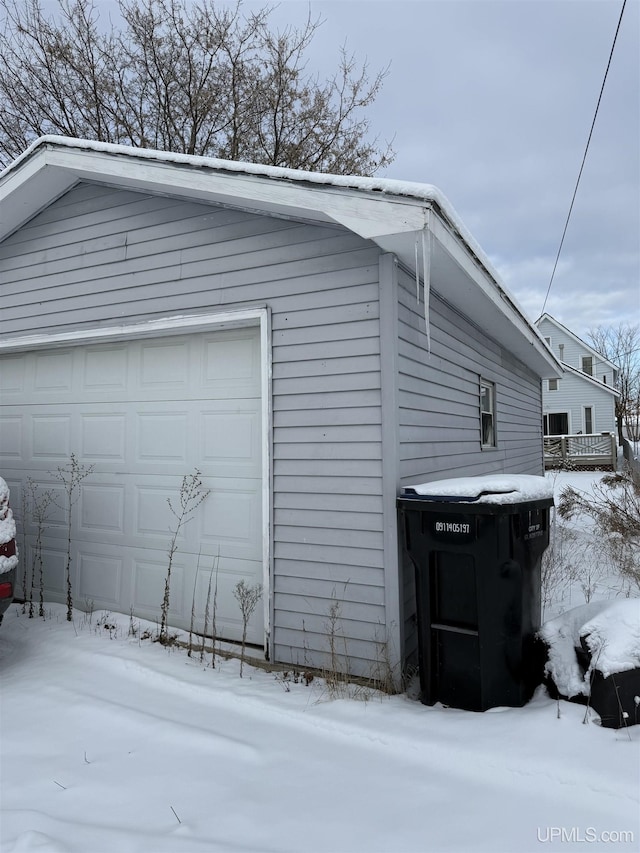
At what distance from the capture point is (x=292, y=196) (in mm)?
3365

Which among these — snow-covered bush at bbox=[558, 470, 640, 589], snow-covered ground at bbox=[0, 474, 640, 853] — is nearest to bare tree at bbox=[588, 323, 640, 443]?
snow-covered bush at bbox=[558, 470, 640, 589]

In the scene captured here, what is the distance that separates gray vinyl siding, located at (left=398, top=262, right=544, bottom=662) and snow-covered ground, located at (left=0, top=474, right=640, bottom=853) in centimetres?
85

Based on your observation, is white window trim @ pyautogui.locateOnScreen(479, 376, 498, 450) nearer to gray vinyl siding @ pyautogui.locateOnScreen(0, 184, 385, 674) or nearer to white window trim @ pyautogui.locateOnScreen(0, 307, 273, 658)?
gray vinyl siding @ pyautogui.locateOnScreen(0, 184, 385, 674)

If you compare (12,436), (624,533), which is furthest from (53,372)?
(624,533)

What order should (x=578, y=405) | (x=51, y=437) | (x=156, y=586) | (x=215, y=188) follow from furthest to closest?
(x=578, y=405)
(x=51, y=437)
(x=156, y=586)
(x=215, y=188)

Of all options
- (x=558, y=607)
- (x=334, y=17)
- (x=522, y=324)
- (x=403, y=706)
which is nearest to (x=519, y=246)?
(x=334, y=17)

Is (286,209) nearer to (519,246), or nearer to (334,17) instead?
(334,17)

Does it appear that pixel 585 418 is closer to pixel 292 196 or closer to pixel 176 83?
pixel 176 83

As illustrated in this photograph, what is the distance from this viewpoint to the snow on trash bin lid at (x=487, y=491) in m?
2.83

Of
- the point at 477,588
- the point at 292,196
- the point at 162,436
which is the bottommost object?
the point at 477,588

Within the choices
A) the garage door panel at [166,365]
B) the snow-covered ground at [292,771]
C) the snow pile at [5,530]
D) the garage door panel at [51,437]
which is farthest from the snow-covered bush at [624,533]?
the garage door panel at [51,437]

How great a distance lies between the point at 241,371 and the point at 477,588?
2.32 metres

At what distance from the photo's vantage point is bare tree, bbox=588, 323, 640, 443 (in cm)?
3193

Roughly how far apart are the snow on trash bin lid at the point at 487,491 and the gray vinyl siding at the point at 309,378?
1.40 ft
